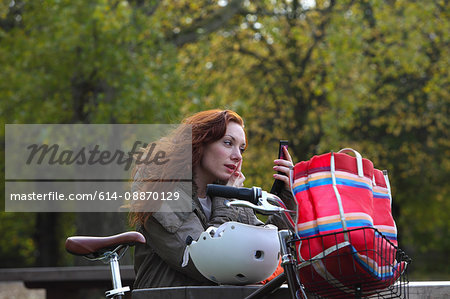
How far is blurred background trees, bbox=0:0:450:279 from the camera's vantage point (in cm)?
1165

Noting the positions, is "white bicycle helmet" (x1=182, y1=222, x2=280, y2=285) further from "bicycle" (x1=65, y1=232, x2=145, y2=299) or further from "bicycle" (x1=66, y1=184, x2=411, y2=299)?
"bicycle" (x1=65, y1=232, x2=145, y2=299)

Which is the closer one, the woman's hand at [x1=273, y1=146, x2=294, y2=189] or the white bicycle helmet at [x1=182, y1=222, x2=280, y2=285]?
the white bicycle helmet at [x1=182, y1=222, x2=280, y2=285]

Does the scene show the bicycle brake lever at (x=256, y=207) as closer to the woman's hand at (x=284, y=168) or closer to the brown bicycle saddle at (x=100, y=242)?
the woman's hand at (x=284, y=168)

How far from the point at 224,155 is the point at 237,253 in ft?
3.13

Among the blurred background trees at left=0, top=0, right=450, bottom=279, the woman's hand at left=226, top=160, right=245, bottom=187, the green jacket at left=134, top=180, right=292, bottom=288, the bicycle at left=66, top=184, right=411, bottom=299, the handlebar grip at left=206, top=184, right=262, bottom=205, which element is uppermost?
the handlebar grip at left=206, top=184, right=262, bottom=205

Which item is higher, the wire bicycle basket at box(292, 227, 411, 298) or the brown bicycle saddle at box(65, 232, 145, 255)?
the wire bicycle basket at box(292, 227, 411, 298)

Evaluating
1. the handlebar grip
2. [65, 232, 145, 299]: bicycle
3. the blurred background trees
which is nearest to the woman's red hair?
[65, 232, 145, 299]: bicycle

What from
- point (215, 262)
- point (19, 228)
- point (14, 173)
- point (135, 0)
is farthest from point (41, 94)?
point (19, 228)

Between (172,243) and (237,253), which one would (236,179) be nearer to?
(172,243)

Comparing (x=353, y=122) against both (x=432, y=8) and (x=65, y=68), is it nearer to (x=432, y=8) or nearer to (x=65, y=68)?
(x=432, y=8)

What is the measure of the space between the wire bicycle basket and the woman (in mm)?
662

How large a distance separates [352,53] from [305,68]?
1942mm

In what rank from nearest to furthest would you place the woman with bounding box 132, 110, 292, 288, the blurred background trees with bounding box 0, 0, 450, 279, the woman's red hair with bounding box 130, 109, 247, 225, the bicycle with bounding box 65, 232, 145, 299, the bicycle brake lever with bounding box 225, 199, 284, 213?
the bicycle brake lever with bounding box 225, 199, 284, 213 < the bicycle with bounding box 65, 232, 145, 299 < the woman with bounding box 132, 110, 292, 288 < the woman's red hair with bounding box 130, 109, 247, 225 < the blurred background trees with bounding box 0, 0, 450, 279

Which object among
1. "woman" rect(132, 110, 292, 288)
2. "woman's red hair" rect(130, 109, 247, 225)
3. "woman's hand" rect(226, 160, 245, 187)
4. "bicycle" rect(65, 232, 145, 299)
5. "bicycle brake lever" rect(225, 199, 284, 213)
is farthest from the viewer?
"woman's hand" rect(226, 160, 245, 187)
